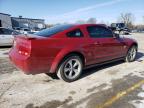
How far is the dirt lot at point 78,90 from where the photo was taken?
394 centimetres

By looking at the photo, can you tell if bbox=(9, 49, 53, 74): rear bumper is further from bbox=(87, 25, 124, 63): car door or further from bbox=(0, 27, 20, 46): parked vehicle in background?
bbox=(0, 27, 20, 46): parked vehicle in background

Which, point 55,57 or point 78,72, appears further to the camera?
point 78,72

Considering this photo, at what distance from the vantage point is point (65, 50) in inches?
193

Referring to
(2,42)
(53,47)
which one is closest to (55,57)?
(53,47)

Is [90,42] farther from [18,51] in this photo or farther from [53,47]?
[18,51]

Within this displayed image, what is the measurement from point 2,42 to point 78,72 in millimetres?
8074

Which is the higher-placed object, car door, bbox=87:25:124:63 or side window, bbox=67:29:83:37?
side window, bbox=67:29:83:37

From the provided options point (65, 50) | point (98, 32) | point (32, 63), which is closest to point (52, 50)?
point (65, 50)

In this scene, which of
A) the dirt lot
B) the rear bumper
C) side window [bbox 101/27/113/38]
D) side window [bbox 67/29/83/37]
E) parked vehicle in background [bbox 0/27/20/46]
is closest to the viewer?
the dirt lot

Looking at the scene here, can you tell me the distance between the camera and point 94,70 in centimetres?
636

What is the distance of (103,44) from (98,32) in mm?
416

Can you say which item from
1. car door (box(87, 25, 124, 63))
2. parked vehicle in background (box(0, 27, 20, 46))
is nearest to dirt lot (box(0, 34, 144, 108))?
car door (box(87, 25, 124, 63))

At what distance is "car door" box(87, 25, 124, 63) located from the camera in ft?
18.7

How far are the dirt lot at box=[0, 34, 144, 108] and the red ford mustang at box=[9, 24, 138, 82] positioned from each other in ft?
1.42
